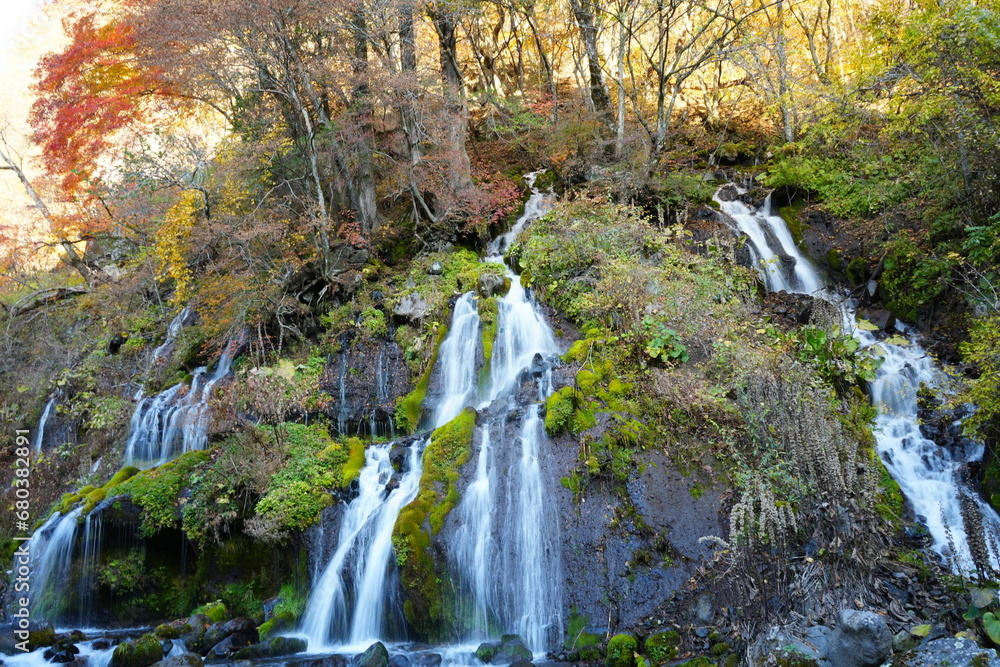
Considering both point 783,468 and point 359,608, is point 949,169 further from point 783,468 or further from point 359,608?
point 359,608

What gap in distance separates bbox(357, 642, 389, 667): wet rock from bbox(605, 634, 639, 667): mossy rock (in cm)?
258

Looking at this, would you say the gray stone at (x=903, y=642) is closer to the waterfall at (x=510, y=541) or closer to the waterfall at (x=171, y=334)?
the waterfall at (x=510, y=541)

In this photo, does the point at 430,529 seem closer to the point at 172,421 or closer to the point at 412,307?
the point at 412,307

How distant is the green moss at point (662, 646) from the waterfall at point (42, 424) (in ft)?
45.6

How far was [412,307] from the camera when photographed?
11.2 metres

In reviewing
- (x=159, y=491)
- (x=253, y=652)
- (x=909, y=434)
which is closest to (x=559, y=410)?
(x=253, y=652)

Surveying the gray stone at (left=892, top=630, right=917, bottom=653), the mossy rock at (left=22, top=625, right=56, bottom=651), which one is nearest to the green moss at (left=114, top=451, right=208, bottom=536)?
the mossy rock at (left=22, top=625, right=56, bottom=651)

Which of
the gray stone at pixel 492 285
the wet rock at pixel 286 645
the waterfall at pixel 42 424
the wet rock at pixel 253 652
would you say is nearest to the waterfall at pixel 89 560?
the wet rock at pixel 253 652

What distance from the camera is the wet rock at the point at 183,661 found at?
6.26 meters

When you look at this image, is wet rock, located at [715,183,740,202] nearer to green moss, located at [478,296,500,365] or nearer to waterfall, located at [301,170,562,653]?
green moss, located at [478,296,500,365]

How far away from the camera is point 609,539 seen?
639 cm

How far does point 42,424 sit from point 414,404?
9.76 metres

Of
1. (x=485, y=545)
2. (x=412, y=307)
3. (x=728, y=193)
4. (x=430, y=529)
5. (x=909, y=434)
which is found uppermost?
(x=728, y=193)

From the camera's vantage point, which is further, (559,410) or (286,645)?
(559,410)
